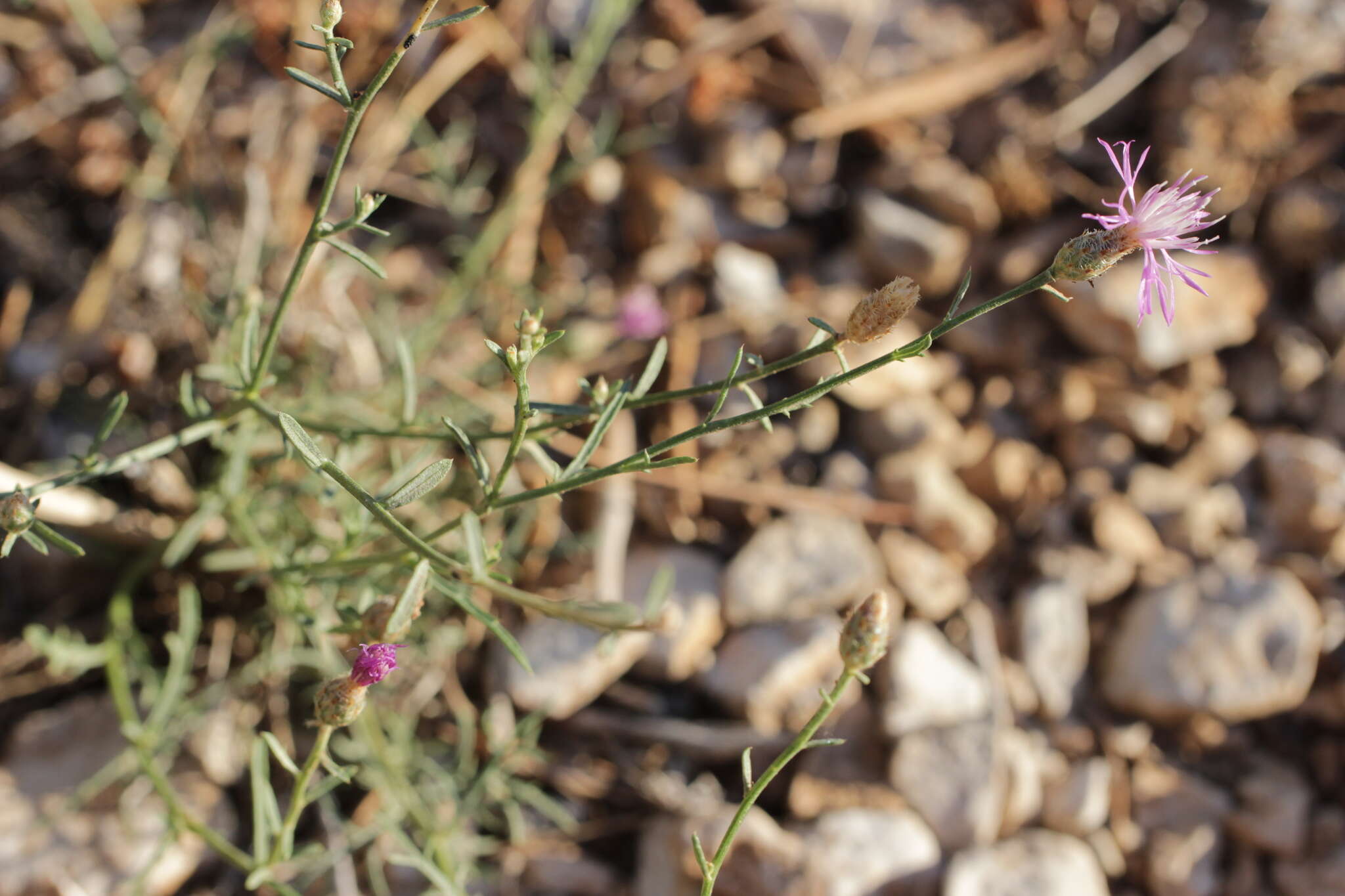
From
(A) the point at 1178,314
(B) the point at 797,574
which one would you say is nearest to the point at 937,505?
(B) the point at 797,574

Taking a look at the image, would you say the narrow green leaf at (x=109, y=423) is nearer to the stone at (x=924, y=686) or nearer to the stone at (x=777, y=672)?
the stone at (x=777, y=672)

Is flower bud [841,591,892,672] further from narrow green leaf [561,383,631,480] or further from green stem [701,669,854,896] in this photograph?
narrow green leaf [561,383,631,480]

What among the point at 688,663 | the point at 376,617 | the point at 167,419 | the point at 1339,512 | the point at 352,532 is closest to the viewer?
the point at 376,617

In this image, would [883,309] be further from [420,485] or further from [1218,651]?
[1218,651]

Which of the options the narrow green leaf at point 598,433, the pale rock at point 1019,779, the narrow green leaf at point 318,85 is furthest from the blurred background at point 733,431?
the narrow green leaf at point 318,85

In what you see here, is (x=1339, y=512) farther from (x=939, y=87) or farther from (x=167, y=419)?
(x=167, y=419)

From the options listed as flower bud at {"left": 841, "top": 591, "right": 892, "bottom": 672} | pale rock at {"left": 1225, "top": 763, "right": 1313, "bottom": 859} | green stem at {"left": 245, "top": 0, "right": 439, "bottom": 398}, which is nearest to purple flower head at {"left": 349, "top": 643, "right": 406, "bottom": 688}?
green stem at {"left": 245, "top": 0, "right": 439, "bottom": 398}

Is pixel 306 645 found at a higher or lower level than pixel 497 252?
lower

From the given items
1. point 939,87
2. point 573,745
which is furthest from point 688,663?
point 939,87
